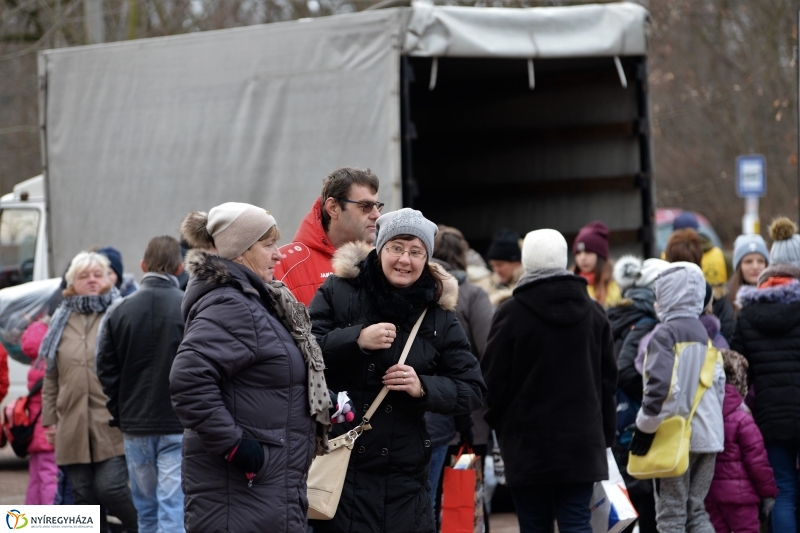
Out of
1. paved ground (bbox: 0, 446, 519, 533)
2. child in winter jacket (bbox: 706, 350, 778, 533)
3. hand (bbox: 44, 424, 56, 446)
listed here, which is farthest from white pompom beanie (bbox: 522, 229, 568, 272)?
hand (bbox: 44, 424, 56, 446)

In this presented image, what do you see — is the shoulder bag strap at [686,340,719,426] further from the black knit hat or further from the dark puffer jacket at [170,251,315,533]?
the dark puffer jacket at [170,251,315,533]

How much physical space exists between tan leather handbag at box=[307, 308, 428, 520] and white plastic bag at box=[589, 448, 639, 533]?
208 cm

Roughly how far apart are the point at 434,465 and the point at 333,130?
3.02m

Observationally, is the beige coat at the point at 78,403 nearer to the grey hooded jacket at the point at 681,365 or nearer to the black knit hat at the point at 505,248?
the black knit hat at the point at 505,248

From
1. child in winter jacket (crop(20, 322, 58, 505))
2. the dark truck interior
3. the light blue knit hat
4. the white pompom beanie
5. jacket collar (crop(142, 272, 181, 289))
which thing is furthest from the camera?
the dark truck interior

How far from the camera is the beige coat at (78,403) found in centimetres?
734

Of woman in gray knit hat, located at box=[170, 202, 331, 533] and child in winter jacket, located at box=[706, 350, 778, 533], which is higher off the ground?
woman in gray knit hat, located at box=[170, 202, 331, 533]

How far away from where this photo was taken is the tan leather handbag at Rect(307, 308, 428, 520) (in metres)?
4.61

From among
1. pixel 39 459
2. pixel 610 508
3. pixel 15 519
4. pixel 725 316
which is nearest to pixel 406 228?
pixel 15 519

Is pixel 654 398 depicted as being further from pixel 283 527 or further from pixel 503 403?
pixel 283 527

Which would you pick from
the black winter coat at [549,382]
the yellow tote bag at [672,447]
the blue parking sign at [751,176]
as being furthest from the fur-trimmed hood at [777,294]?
the blue parking sign at [751,176]

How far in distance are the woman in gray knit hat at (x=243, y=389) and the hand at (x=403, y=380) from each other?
1.16ft

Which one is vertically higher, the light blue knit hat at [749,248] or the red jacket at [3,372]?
the light blue knit hat at [749,248]

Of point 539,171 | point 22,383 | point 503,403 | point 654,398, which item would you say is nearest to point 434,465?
point 503,403
